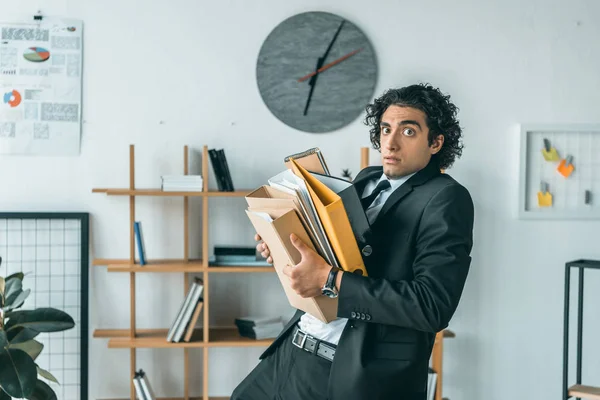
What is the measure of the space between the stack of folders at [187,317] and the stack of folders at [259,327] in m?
0.23

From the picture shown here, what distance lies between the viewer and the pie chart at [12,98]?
10.2ft

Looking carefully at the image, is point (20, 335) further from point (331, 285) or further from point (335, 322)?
point (331, 285)

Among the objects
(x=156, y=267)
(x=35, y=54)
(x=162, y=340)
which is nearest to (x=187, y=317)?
(x=162, y=340)

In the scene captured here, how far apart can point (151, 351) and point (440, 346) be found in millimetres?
1385

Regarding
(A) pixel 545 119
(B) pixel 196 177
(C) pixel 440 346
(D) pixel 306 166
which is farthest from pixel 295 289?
(A) pixel 545 119

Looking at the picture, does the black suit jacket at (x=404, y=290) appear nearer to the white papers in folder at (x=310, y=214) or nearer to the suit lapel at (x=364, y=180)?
the white papers in folder at (x=310, y=214)

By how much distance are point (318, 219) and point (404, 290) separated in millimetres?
260

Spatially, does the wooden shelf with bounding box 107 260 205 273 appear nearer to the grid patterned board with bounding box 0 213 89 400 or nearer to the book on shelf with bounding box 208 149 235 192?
the grid patterned board with bounding box 0 213 89 400

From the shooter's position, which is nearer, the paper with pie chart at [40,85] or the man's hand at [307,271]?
the man's hand at [307,271]

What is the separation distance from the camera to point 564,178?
11.2 ft

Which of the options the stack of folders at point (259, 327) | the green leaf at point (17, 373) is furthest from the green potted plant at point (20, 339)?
the stack of folders at point (259, 327)

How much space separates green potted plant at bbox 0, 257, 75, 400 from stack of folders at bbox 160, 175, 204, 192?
702 mm

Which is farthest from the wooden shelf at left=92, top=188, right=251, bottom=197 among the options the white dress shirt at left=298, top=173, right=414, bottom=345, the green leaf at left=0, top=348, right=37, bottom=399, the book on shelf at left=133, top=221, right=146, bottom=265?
the white dress shirt at left=298, top=173, right=414, bottom=345

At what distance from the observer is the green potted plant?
2561 millimetres
